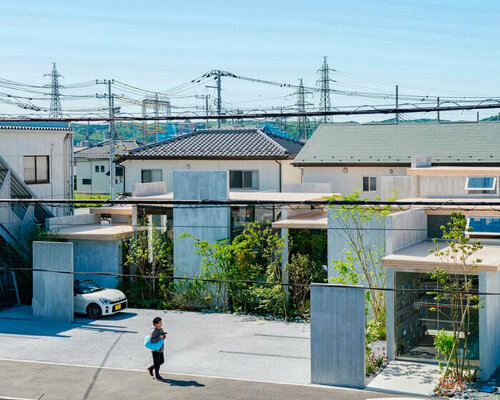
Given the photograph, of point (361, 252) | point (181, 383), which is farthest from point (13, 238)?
point (361, 252)

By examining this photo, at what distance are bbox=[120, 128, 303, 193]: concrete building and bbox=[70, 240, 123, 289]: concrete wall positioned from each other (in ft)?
35.1

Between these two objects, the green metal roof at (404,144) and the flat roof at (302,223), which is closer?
the flat roof at (302,223)

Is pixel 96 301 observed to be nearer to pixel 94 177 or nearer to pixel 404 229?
pixel 404 229

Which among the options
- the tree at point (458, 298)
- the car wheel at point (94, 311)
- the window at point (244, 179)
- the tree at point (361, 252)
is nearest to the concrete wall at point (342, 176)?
the window at point (244, 179)

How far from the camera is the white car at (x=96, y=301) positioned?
24.7m

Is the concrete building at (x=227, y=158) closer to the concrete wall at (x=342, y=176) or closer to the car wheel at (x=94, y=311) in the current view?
the concrete wall at (x=342, y=176)

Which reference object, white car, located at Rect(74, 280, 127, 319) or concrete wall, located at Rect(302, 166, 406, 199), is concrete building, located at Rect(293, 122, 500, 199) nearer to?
concrete wall, located at Rect(302, 166, 406, 199)

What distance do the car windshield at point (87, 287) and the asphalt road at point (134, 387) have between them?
665 centimetres

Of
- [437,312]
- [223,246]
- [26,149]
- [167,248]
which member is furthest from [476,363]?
[26,149]

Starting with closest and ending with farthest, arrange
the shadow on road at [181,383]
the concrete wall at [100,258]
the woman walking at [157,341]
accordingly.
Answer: the shadow on road at [181,383] < the woman walking at [157,341] < the concrete wall at [100,258]

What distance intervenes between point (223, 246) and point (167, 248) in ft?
8.16

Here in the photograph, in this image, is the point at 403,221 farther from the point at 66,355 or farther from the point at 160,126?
the point at 160,126

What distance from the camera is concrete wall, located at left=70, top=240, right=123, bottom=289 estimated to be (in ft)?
89.6

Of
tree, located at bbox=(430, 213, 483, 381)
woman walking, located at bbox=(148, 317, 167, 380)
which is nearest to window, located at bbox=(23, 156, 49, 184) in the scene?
woman walking, located at bbox=(148, 317, 167, 380)
